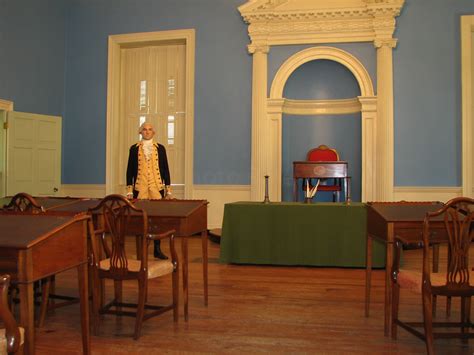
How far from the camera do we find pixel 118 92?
32.1 feet

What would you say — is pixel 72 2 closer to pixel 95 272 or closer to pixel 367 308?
pixel 95 272

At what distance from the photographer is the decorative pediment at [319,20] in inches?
327

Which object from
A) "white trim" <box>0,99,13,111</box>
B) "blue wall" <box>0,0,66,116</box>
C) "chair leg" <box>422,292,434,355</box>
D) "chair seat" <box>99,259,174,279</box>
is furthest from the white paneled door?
"chair leg" <box>422,292,434,355</box>

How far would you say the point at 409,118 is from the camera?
8359 millimetres

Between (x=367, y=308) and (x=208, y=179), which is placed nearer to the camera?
(x=367, y=308)

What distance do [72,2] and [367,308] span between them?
8.65 m

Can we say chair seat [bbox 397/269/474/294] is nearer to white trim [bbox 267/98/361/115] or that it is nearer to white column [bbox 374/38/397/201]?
white column [bbox 374/38/397/201]

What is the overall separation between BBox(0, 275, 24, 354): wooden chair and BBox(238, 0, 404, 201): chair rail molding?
272 inches

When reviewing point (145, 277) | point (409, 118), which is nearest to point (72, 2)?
point (409, 118)

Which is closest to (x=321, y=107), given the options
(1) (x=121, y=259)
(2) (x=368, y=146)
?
(2) (x=368, y=146)

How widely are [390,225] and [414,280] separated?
0.37m

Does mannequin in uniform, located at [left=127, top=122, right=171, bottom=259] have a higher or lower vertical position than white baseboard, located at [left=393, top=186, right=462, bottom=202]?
higher

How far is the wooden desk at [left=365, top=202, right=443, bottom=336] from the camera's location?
124 inches

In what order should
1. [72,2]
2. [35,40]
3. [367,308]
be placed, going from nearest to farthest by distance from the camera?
1. [367,308]
2. [35,40]
3. [72,2]
